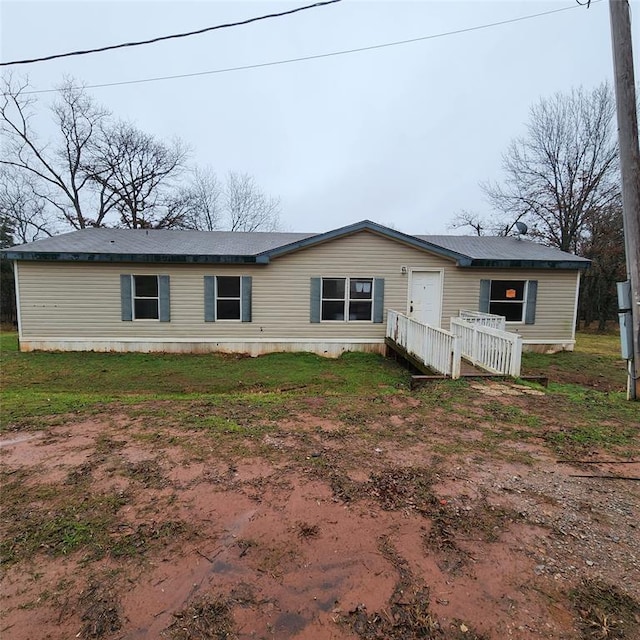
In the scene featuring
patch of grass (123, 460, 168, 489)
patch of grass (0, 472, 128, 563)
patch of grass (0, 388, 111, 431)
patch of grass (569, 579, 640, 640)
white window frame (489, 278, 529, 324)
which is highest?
white window frame (489, 278, 529, 324)

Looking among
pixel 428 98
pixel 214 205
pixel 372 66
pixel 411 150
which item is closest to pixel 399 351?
pixel 372 66

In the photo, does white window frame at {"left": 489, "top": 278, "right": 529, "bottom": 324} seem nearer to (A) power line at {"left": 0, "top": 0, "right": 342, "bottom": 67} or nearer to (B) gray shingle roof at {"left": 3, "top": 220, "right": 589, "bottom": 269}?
(B) gray shingle roof at {"left": 3, "top": 220, "right": 589, "bottom": 269}

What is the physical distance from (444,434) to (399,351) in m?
5.17

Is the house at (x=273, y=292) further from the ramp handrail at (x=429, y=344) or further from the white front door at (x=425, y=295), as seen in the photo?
the ramp handrail at (x=429, y=344)

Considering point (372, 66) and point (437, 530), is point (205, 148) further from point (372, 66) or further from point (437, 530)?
point (437, 530)

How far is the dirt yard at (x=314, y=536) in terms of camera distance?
166 centimetres

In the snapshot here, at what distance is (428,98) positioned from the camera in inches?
663

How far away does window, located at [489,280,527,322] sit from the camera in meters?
10.9

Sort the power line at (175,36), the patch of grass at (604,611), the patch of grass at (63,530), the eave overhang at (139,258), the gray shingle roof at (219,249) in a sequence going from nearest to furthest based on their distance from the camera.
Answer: the patch of grass at (604,611) < the patch of grass at (63,530) < the power line at (175,36) < the eave overhang at (139,258) < the gray shingle roof at (219,249)

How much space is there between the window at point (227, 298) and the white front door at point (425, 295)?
191 inches

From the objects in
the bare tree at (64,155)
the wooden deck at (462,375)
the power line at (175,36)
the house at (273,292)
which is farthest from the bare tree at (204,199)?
the wooden deck at (462,375)

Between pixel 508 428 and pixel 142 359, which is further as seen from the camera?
pixel 142 359

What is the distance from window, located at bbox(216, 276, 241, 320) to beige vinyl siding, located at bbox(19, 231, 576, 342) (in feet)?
0.71

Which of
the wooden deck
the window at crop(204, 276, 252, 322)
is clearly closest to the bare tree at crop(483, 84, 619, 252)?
the wooden deck
